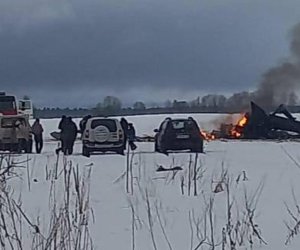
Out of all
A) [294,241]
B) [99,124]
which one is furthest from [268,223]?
[99,124]

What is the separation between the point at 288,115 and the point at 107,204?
31.8m

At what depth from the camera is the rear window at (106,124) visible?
3116 cm

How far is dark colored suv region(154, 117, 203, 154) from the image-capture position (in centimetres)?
3144

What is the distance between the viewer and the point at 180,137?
31.8 metres

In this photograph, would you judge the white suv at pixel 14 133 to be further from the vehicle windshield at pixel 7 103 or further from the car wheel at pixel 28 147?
the vehicle windshield at pixel 7 103

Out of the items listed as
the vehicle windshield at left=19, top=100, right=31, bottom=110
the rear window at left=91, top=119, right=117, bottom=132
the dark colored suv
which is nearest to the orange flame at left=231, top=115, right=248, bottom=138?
the vehicle windshield at left=19, top=100, right=31, bottom=110

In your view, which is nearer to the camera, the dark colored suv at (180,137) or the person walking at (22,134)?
the dark colored suv at (180,137)

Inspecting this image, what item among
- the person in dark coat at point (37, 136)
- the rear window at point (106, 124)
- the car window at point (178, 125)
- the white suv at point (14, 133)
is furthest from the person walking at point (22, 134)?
the car window at point (178, 125)

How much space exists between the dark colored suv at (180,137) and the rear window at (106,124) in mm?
1939

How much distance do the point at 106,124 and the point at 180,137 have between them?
268cm

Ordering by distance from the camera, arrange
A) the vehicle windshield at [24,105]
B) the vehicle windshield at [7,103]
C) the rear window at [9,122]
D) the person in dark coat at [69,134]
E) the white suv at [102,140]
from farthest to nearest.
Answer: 1. the vehicle windshield at [24,105]
2. the vehicle windshield at [7,103]
3. the rear window at [9,122]
4. the person in dark coat at [69,134]
5. the white suv at [102,140]

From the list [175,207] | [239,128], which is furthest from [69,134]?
[175,207]

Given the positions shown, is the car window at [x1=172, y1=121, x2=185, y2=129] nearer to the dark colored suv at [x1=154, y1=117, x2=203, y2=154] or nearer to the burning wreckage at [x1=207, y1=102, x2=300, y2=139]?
the dark colored suv at [x1=154, y1=117, x2=203, y2=154]

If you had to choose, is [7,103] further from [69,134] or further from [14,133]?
[69,134]
